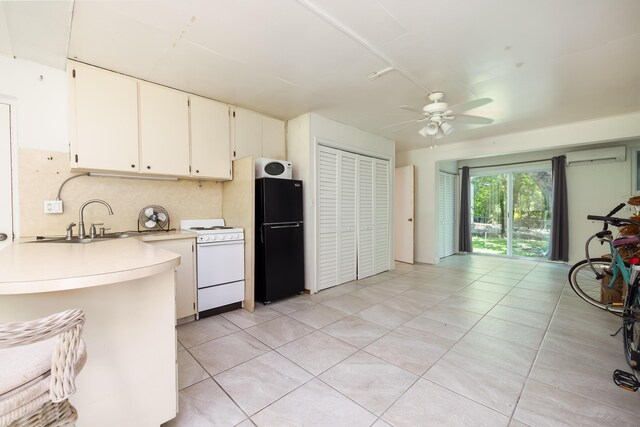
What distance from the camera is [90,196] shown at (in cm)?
259

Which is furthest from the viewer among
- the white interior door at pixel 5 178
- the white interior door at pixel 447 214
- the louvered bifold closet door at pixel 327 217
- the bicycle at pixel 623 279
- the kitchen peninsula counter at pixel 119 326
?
the white interior door at pixel 447 214

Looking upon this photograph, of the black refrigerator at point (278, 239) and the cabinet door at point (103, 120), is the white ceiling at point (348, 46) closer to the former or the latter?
the cabinet door at point (103, 120)

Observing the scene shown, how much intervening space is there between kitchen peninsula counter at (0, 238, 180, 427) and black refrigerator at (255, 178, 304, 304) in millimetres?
1760

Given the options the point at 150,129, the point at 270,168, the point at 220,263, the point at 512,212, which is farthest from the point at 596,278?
the point at 150,129

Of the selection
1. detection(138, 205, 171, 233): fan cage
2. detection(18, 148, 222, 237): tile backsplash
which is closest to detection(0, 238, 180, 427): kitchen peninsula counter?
detection(18, 148, 222, 237): tile backsplash

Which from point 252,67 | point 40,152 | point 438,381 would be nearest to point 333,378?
point 438,381

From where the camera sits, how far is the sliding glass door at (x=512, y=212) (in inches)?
223

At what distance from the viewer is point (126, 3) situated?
1.68m

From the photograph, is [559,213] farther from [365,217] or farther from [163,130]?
[163,130]

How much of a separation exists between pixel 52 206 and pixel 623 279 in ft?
18.7

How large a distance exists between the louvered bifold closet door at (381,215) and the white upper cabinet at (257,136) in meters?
1.78

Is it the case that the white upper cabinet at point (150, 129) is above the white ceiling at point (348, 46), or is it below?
below

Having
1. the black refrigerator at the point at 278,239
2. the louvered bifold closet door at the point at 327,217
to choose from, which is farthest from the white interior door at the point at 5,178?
the louvered bifold closet door at the point at 327,217

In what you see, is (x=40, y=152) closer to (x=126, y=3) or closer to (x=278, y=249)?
(x=126, y=3)
